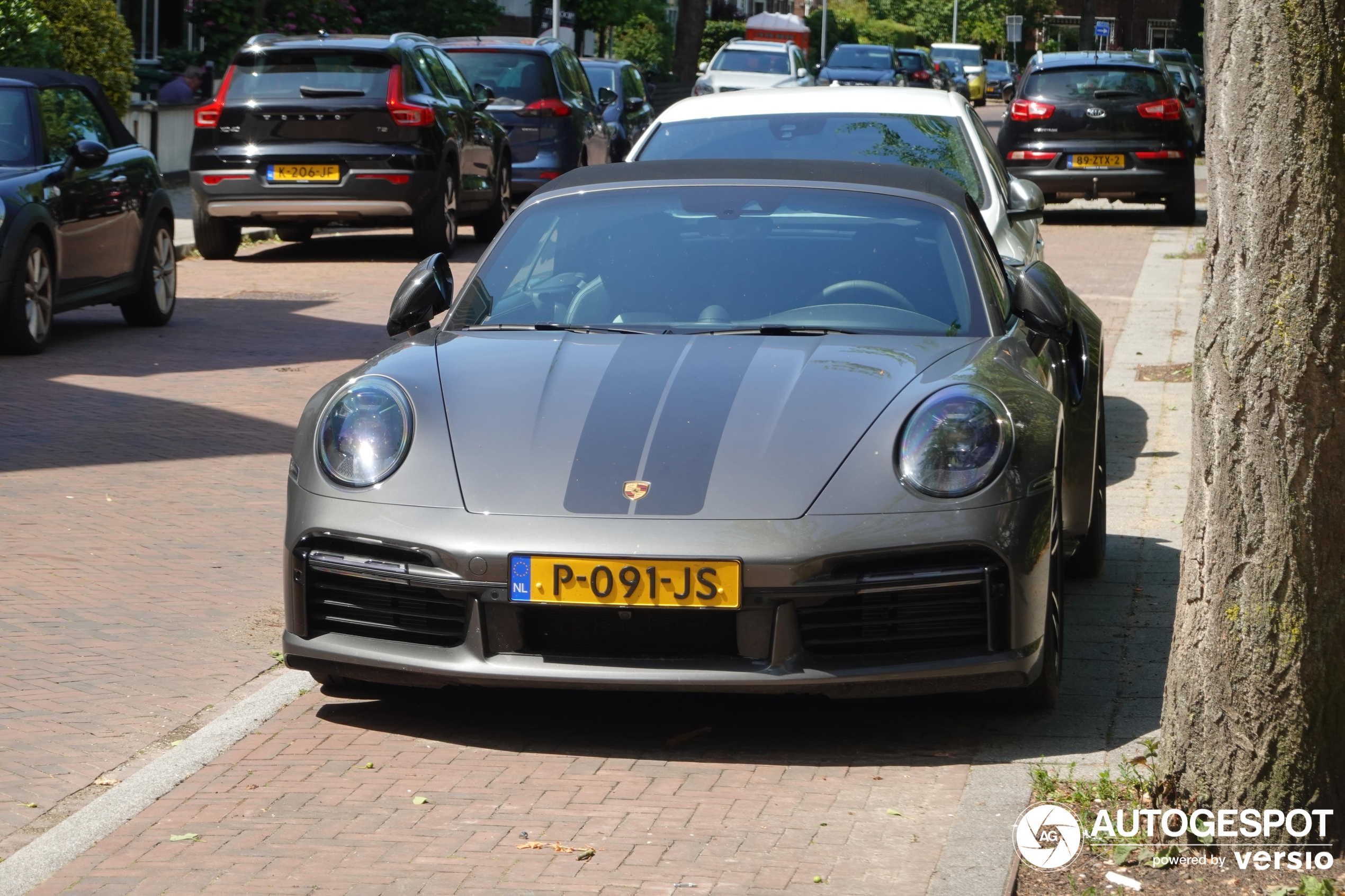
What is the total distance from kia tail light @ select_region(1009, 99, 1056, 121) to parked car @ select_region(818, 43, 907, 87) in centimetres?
2543

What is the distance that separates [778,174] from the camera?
5906mm

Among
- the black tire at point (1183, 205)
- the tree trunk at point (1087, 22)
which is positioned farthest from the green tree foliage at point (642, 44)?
the black tire at point (1183, 205)

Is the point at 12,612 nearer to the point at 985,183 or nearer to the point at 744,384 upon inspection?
the point at 744,384

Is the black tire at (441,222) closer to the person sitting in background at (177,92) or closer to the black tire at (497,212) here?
the black tire at (497,212)

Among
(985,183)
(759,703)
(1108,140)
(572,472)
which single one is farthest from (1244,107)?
(1108,140)

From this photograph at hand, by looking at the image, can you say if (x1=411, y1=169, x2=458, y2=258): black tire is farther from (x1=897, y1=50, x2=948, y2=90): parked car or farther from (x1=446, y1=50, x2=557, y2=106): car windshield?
(x1=897, y1=50, x2=948, y2=90): parked car

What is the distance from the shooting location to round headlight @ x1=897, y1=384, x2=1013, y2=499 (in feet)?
14.7

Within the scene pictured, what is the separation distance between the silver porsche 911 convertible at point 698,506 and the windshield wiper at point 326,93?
1164 centimetres

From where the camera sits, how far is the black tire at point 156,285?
12.7 meters

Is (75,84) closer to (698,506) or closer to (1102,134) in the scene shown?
(698,506)

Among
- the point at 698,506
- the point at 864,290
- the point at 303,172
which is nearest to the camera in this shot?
the point at 698,506

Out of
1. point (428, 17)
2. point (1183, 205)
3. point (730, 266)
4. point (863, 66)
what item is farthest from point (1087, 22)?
point (730, 266)

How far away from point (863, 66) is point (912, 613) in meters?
46.3

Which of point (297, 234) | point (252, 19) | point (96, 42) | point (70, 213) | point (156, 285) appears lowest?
point (297, 234)
